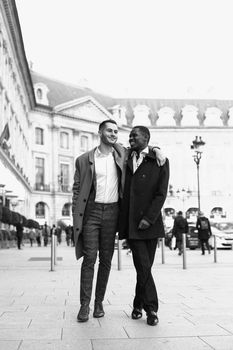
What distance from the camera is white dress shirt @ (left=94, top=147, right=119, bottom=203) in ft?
21.5

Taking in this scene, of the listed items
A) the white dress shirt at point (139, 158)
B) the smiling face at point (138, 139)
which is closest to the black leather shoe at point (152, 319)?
the white dress shirt at point (139, 158)

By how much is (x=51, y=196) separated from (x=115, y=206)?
208 ft

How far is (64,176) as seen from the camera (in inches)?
2879

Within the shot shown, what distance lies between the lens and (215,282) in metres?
10.6

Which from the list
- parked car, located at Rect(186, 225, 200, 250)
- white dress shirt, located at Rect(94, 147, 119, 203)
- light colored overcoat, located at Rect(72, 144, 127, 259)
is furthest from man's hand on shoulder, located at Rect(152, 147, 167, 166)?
parked car, located at Rect(186, 225, 200, 250)

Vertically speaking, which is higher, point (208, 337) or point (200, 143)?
point (200, 143)

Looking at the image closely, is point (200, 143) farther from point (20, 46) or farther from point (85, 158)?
point (85, 158)

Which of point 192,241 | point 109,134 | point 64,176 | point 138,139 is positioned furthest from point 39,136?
point 138,139

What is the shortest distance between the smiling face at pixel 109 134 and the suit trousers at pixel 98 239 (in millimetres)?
750

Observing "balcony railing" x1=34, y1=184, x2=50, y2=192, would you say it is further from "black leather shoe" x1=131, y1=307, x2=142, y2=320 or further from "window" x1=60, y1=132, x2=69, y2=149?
"black leather shoe" x1=131, y1=307, x2=142, y2=320

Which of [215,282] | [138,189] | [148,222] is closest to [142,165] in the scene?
[138,189]

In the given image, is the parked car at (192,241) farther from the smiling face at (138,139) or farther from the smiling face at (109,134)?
the smiling face at (138,139)

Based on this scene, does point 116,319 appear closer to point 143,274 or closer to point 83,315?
point 83,315

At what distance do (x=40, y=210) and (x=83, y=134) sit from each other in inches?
491
